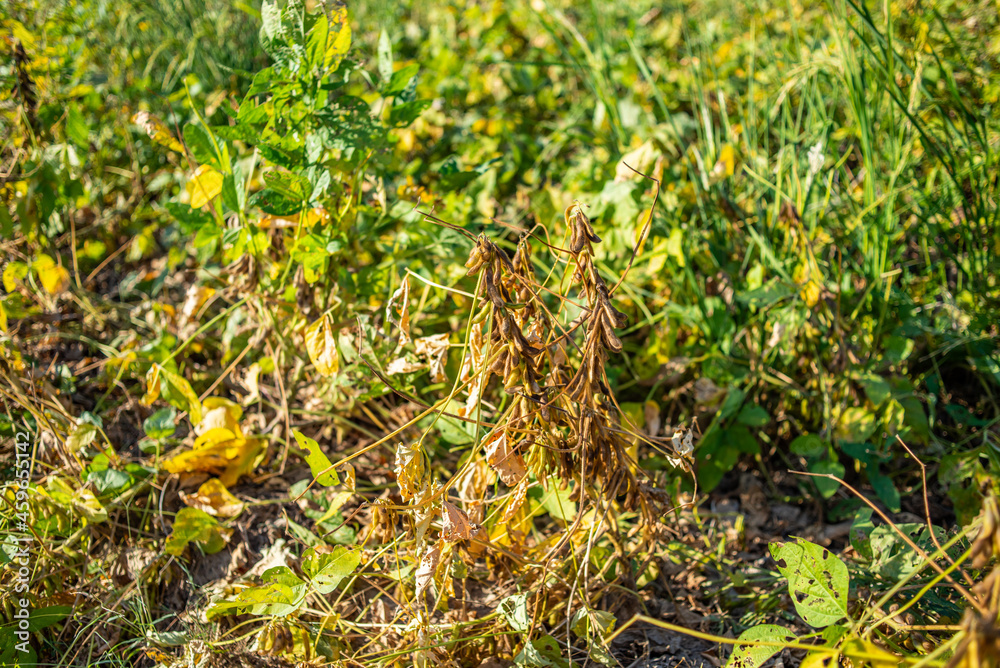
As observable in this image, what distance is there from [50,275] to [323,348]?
899 mm

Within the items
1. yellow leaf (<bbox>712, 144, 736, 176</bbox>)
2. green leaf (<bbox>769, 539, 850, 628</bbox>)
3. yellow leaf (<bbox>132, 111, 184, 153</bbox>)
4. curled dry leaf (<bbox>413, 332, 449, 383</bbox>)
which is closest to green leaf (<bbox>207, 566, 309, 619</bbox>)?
curled dry leaf (<bbox>413, 332, 449, 383</bbox>)

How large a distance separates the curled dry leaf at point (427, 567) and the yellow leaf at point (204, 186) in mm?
846

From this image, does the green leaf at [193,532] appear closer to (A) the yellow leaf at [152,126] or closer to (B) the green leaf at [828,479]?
(A) the yellow leaf at [152,126]

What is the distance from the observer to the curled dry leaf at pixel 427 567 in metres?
0.91

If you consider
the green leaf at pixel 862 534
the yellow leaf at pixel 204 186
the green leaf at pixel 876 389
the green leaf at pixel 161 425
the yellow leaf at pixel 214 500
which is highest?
the yellow leaf at pixel 204 186

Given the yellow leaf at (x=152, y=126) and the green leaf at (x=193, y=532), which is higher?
the yellow leaf at (x=152, y=126)

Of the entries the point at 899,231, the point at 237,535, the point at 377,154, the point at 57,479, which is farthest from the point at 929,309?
the point at 57,479

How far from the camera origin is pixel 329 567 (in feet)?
3.20

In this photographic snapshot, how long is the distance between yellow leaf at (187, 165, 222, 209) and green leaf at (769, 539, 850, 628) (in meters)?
1.21

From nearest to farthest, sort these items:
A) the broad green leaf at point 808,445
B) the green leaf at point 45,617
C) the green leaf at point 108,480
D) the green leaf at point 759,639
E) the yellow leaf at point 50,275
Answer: the green leaf at point 759,639, the green leaf at point 45,617, the green leaf at point 108,480, the broad green leaf at point 808,445, the yellow leaf at point 50,275

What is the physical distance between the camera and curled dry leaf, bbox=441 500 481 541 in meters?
0.92

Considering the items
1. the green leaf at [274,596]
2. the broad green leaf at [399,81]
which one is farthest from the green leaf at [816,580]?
the broad green leaf at [399,81]

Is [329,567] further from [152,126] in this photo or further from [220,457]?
[152,126]

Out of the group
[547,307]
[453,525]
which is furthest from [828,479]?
[453,525]
